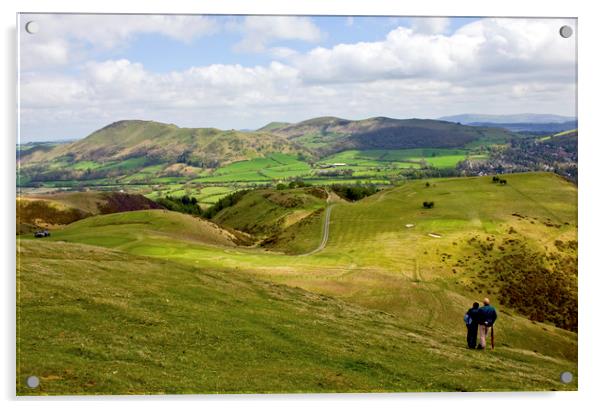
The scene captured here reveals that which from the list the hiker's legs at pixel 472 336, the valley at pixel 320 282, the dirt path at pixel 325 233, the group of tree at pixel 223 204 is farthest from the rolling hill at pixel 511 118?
the group of tree at pixel 223 204

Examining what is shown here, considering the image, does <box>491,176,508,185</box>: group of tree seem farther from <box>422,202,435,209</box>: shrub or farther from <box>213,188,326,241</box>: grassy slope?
<box>213,188,326,241</box>: grassy slope

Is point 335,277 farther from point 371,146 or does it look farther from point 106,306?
point 371,146

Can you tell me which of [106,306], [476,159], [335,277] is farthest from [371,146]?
[106,306]

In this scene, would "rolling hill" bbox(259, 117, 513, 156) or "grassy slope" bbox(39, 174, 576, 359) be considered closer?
"grassy slope" bbox(39, 174, 576, 359)

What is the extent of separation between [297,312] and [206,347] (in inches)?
216

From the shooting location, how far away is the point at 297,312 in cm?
2120

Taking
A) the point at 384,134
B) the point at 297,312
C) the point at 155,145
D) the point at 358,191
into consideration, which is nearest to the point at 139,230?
the point at 297,312

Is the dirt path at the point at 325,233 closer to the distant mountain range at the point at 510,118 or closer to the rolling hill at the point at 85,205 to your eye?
the distant mountain range at the point at 510,118

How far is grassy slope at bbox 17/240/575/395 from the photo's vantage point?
15461mm

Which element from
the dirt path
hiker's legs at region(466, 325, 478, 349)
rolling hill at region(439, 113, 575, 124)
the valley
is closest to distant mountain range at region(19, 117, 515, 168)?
the valley

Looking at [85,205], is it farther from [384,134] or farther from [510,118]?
[510,118]

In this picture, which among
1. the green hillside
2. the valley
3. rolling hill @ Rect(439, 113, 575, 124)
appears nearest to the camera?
the valley

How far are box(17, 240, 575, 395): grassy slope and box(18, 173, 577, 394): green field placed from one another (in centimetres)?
5

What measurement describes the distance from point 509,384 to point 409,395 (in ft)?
12.6
